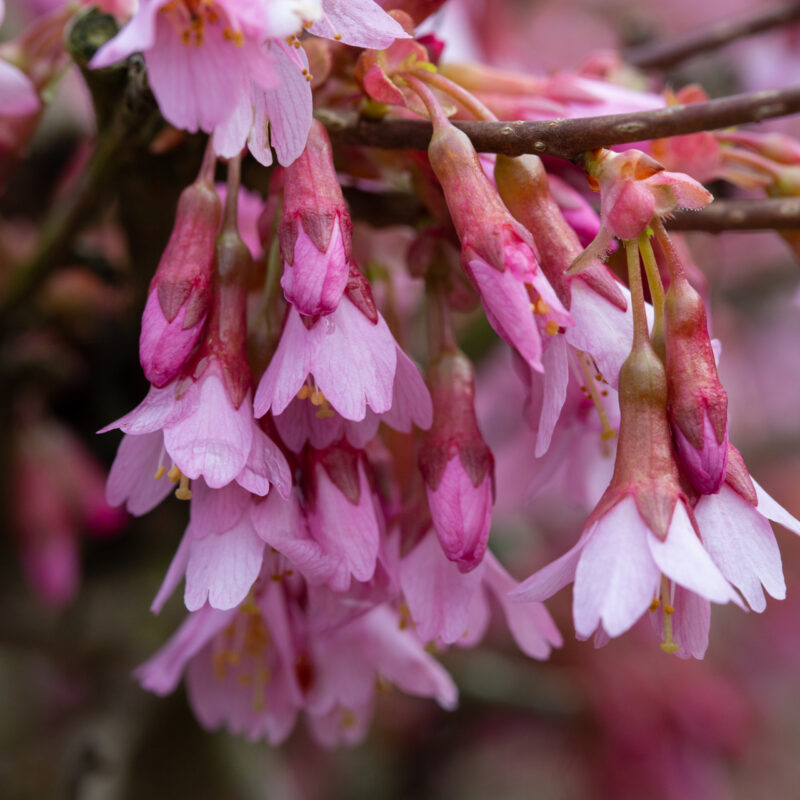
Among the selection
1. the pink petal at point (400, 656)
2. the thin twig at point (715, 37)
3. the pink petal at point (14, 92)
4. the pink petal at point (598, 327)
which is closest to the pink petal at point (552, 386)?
the pink petal at point (598, 327)

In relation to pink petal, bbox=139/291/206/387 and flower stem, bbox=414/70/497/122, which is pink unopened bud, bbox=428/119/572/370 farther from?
pink petal, bbox=139/291/206/387

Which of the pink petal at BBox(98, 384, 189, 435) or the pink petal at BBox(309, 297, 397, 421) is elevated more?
the pink petal at BBox(309, 297, 397, 421)

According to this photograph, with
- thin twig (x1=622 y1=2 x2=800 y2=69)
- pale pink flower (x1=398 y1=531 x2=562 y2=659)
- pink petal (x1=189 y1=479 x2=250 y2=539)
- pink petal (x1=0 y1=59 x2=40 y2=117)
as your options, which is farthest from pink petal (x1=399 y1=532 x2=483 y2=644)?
thin twig (x1=622 y1=2 x2=800 y2=69)

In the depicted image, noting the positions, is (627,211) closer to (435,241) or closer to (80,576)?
(435,241)

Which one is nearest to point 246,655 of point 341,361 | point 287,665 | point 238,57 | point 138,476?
point 287,665

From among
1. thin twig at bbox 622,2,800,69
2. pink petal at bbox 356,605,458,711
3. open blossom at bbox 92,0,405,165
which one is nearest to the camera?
open blossom at bbox 92,0,405,165

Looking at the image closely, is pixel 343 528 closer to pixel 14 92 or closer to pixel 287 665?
pixel 287 665

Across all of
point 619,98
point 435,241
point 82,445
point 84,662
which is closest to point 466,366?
point 435,241

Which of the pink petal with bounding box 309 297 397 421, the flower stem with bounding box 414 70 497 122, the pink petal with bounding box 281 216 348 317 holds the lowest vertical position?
the pink petal with bounding box 309 297 397 421
